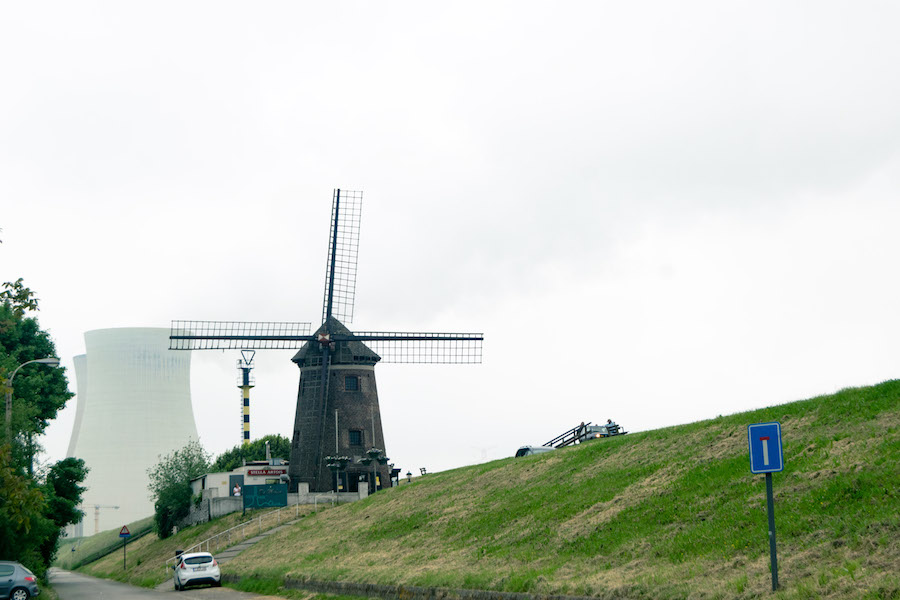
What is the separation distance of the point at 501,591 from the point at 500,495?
17254mm

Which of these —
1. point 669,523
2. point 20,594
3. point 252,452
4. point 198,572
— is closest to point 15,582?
point 20,594

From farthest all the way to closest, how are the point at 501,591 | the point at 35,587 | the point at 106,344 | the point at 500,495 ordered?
the point at 106,344 < the point at 500,495 < the point at 35,587 < the point at 501,591

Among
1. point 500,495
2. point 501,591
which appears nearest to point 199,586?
point 500,495

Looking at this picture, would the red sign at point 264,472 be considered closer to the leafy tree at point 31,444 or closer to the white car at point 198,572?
the leafy tree at point 31,444

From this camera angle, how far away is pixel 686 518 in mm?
22734

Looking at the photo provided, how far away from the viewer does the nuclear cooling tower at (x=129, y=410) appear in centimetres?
10319

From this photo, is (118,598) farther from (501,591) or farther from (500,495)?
(501,591)

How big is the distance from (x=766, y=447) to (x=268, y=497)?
5431 centimetres

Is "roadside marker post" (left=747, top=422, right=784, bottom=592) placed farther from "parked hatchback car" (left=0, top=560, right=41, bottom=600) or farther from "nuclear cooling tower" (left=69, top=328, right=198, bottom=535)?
"nuclear cooling tower" (left=69, top=328, right=198, bottom=535)

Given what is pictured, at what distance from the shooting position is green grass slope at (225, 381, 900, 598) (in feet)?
54.0

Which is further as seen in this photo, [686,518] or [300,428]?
[300,428]

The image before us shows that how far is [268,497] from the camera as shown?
64.3 metres

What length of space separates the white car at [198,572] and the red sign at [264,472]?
Answer: 119 feet

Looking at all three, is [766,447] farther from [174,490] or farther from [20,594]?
[174,490]
